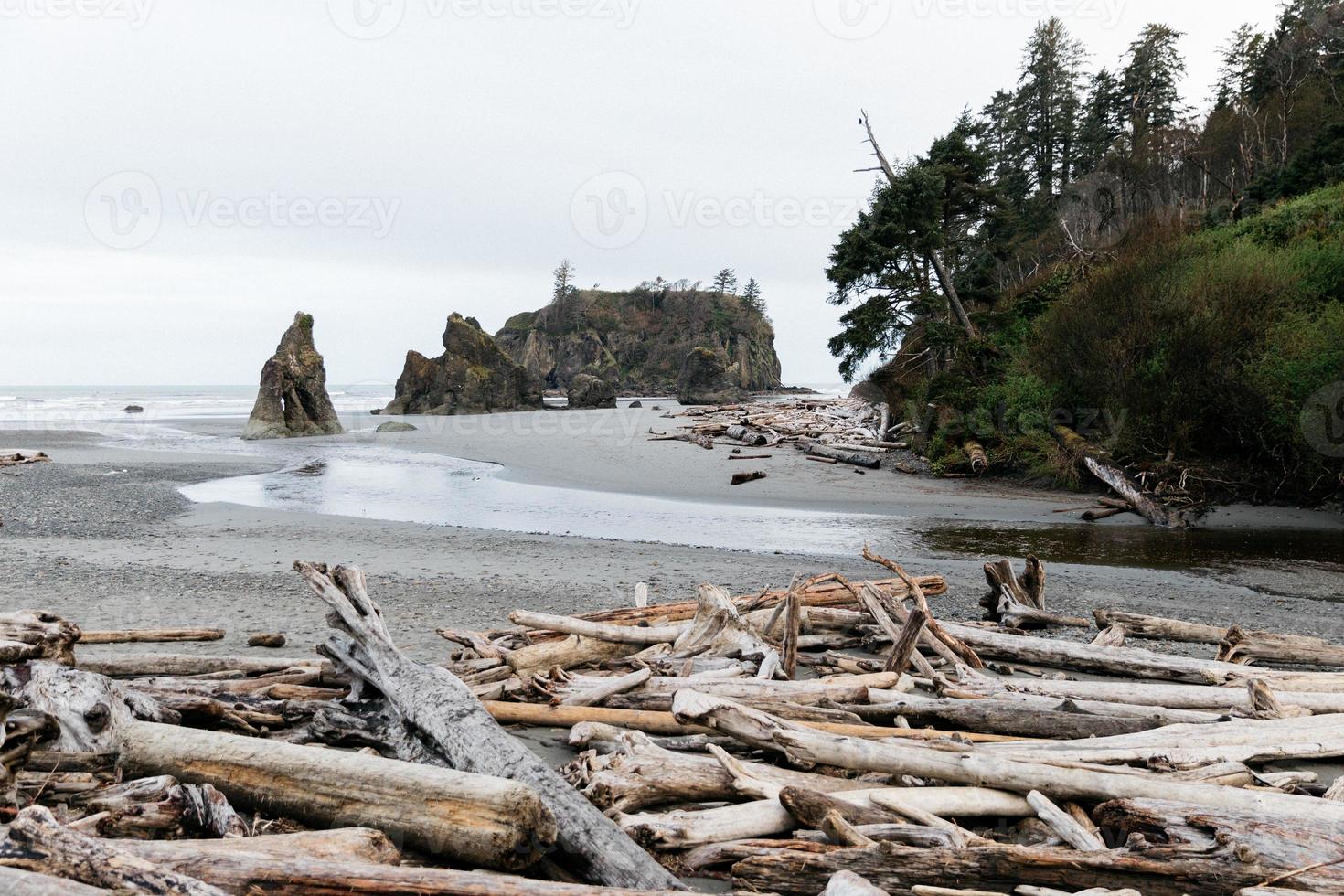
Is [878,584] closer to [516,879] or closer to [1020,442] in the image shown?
[516,879]

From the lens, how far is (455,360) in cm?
6341

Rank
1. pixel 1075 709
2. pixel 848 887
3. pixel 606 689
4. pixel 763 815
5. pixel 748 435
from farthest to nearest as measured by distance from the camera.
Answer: pixel 748 435
pixel 606 689
pixel 1075 709
pixel 763 815
pixel 848 887

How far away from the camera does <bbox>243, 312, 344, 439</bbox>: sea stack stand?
36.8 meters

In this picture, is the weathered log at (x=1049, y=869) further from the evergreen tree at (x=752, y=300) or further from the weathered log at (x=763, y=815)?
the evergreen tree at (x=752, y=300)

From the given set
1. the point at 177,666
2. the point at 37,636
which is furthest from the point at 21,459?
the point at 37,636

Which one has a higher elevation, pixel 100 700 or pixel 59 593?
pixel 100 700

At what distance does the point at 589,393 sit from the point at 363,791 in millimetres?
70159

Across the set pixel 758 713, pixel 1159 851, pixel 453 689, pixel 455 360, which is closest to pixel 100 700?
pixel 453 689

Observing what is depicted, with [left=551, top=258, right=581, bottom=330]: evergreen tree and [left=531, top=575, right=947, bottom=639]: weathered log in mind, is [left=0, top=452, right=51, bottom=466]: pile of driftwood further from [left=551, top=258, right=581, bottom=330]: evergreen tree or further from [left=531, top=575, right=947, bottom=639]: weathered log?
[left=551, top=258, right=581, bottom=330]: evergreen tree

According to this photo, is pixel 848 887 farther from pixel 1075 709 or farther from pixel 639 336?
pixel 639 336

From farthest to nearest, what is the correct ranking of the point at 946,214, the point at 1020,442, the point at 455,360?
1. the point at 455,360
2. the point at 946,214
3. the point at 1020,442

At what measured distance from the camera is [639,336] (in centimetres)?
12706

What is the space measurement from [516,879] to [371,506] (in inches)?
588

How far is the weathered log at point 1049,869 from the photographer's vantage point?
267 cm
